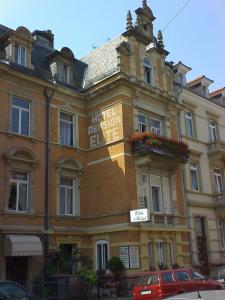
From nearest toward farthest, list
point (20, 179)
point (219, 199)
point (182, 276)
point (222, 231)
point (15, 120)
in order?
point (182, 276) < point (20, 179) < point (15, 120) < point (219, 199) < point (222, 231)

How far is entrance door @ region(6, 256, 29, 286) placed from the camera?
65.3 ft

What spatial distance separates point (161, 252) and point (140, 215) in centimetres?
487

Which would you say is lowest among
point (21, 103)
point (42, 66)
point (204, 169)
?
point (204, 169)

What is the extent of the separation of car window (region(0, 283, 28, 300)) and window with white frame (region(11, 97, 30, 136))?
433 inches

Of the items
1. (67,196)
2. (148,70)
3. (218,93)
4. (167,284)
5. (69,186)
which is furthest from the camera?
(218,93)

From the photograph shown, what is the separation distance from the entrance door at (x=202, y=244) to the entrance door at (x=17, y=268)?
11516mm

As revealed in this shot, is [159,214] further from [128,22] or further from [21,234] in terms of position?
[128,22]

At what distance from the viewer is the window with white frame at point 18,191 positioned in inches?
802

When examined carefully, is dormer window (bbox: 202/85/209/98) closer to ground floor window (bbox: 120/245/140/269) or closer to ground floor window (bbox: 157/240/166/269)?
ground floor window (bbox: 157/240/166/269)

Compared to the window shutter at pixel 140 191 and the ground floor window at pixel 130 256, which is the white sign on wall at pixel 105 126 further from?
the ground floor window at pixel 130 256

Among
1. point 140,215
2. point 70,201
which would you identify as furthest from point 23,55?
point 140,215

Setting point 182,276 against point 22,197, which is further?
point 22,197

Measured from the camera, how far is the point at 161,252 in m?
22.5

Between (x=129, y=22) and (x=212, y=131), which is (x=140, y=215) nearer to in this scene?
(x=129, y=22)
